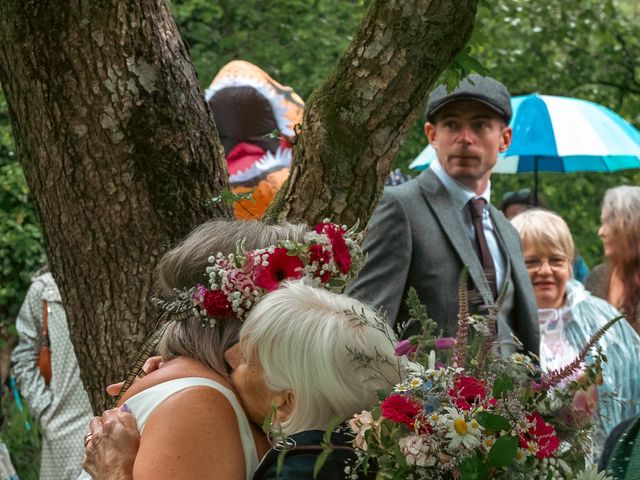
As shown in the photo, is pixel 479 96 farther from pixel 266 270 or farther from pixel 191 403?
pixel 191 403

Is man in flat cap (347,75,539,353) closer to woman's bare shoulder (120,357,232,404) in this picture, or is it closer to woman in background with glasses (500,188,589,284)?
woman's bare shoulder (120,357,232,404)

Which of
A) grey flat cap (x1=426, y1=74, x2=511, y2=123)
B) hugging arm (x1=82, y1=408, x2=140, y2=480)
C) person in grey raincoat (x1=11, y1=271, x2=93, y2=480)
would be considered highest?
grey flat cap (x1=426, y1=74, x2=511, y2=123)

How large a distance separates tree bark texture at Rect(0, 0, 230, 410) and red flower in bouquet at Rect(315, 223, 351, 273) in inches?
23.7

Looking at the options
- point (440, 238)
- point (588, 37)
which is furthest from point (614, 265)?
point (588, 37)

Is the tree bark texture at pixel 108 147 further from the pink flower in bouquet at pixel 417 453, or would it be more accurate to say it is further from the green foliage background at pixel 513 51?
the green foliage background at pixel 513 51

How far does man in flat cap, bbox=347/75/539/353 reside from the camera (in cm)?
452

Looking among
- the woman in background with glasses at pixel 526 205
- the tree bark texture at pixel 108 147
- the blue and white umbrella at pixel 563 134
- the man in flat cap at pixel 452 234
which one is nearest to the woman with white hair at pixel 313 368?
the tree bark texture at pixel 108 147

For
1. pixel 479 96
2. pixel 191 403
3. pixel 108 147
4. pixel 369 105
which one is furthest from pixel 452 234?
pixel 191 403

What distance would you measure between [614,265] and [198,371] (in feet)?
13.3

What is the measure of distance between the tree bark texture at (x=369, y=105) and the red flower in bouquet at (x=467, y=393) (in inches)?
42.2

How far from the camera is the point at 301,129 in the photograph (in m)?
3.33

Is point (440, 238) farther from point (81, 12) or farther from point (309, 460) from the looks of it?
point (309, 460)

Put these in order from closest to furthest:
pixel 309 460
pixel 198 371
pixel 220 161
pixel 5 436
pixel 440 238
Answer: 1. pixel 309 460
2. pixel 198 371
3. pixel 220 161
4. pixel 440 238
5. pixel 5 436

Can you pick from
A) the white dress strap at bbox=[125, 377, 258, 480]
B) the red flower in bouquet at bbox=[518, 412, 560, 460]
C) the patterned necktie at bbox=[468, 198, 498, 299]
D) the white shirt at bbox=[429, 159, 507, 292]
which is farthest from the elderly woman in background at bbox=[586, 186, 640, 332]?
the red flower in bouquet at bbox=[518, 412, 560, 460]
